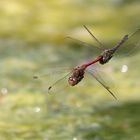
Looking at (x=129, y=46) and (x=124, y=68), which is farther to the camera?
(x=129, y=46)

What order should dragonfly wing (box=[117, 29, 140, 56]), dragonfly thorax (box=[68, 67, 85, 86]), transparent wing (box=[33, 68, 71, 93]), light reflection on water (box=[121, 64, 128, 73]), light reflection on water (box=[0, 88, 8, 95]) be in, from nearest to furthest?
dragonfly thorax (box=[68, 67, 85, 86]), light reflection on water (box=[0, 88, 8, 95]), transparent wing (box=[33, 68, 71, 93]), light reflection on water (box=[121, 64, 128, 73]), dragonfly wing (box=[117, 29, 140, 56])

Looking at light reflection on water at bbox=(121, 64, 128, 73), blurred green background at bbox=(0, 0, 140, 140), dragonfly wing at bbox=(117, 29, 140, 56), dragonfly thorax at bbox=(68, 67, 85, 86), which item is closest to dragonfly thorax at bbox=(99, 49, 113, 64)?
dragonfly thorax at bbox=(68, 67, 85, 86)

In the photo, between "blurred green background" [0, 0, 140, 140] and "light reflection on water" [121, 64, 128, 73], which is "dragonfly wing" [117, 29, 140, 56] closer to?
"blurred green background" [0, 0, 140, 140]

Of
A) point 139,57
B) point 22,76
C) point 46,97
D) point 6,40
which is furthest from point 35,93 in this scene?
point 6,40

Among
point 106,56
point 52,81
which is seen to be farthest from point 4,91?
point 106,56

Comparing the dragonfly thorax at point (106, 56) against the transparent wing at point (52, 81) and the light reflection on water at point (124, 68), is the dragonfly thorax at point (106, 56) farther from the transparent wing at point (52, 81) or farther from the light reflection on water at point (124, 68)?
the light reflection on water at point (124, 68)

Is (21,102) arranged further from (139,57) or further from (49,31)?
(49,31)

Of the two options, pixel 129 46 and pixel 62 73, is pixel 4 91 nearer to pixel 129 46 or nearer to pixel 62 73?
pixel 62 73

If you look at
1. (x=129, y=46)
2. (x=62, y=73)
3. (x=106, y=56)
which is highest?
(x=129, y=46)

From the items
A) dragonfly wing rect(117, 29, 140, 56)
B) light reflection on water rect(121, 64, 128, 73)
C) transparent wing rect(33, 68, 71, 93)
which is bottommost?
transparent wing rect(33, 68, 71, 93)
